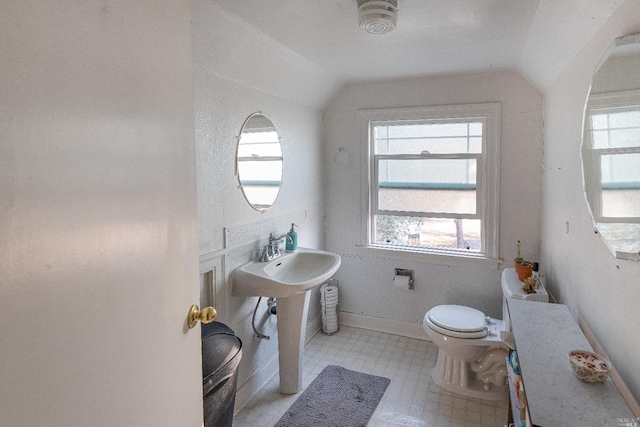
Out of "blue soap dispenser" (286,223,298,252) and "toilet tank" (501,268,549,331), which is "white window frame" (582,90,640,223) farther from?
"blue soap dispenser" (286,223,298,252)

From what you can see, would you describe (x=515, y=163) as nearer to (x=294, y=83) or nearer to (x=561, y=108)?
(x=561, y=108)

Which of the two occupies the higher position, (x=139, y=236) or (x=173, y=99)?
(x=173, y=99)

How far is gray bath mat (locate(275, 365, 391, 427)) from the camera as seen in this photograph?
2273mm

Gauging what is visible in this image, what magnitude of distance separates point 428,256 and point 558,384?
2038mm

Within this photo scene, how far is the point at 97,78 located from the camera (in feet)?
2.37

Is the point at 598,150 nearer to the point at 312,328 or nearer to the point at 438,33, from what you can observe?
the point at 438,33

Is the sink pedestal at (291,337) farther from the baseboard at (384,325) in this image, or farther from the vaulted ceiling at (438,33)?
the vaulted ceiling at (438,33)

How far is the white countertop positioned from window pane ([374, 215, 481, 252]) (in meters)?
1.56

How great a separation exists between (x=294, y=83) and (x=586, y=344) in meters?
2.21

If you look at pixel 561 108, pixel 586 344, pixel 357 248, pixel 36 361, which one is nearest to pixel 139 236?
pixel 36 361

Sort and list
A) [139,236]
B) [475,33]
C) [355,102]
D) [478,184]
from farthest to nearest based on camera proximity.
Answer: [355,102]
[478,184]
[475,33]
[139,236]

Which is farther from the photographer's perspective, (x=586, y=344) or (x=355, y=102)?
(x=355, y=102)

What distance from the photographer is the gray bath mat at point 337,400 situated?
2273mm

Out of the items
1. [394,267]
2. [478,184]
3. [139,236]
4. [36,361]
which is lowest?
[394,267]
